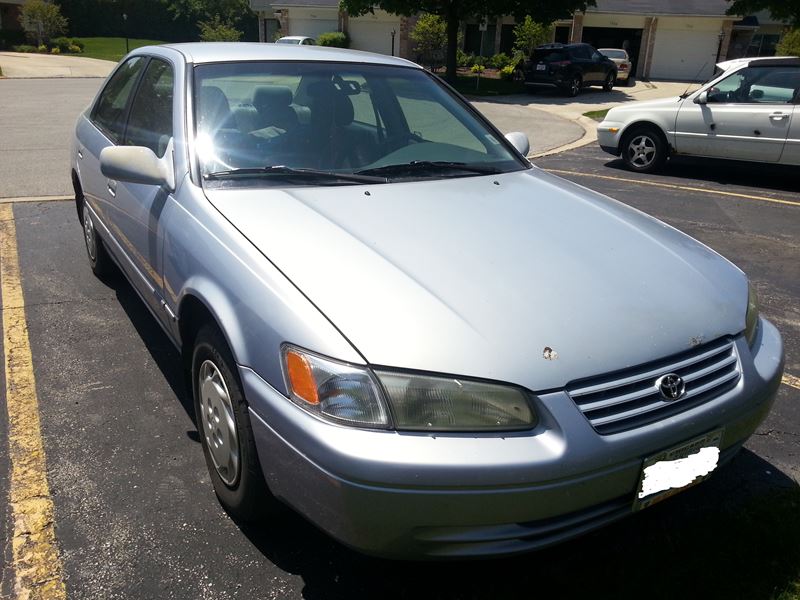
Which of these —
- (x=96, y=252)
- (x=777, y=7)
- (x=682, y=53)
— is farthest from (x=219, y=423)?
(x=682, y=53)

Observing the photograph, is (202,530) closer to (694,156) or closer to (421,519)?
(421,519)

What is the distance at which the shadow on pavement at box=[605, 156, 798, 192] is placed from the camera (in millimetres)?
9109

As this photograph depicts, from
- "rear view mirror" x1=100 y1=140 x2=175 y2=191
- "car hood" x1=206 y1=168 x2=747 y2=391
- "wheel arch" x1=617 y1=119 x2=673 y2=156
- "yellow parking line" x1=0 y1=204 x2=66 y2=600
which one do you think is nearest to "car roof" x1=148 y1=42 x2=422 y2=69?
"rear view mirror" x1=100 y1=140 x2=175 y2=191

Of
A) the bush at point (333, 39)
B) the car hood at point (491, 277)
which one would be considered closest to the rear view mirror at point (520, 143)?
the car hood at point (491, 277)

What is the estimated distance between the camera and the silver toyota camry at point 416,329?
6.44 ft

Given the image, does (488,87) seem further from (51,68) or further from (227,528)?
(227,528)

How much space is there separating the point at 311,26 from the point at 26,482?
1577 inches

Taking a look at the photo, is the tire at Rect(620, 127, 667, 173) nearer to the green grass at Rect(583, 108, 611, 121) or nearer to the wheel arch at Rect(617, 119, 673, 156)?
the wheel arch at Rect(617, 119, 673, 156)

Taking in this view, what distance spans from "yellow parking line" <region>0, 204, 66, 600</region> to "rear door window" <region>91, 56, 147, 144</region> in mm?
1320

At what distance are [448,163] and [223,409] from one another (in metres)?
1.68

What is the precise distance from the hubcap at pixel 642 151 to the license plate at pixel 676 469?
8377mm

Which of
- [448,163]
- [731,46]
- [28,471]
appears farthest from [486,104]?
[731,46]

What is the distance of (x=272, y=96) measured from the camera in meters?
3.41

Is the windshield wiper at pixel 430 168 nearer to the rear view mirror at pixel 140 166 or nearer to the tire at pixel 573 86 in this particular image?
the rear view mirror at pixel 140 166
